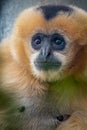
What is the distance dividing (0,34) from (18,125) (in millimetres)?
483

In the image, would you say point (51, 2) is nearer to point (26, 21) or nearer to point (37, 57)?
point (26, 21)

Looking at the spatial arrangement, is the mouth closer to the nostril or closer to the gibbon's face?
the gibbon's face

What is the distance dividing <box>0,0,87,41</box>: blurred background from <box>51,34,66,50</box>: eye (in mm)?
268

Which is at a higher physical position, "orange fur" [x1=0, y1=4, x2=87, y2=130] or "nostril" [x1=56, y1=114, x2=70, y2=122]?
"orange fur" [x1=0, y1=4, x2=87, y2=130]

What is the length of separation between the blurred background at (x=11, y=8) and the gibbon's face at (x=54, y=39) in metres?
0.09

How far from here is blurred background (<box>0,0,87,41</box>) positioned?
2581 millimetres

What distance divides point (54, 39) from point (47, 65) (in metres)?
0.13

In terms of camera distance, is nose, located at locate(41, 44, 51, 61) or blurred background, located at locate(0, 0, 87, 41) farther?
blurred background, located at locate(0, 0, 87, 41)

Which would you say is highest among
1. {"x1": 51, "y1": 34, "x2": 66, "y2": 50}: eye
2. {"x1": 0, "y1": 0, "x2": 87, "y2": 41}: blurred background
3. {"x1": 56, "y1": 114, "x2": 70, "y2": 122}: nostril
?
{"x1": 0, "y1": 0, "x2": 87, "y2": 41}: blurred background

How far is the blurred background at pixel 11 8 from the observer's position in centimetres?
258

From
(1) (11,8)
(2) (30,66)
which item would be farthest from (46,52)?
(1) (11,8)

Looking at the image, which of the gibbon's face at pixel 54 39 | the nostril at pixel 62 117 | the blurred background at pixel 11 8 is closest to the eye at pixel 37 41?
the gibbon's face at pixel 54 39

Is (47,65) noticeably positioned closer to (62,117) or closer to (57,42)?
(57,42)

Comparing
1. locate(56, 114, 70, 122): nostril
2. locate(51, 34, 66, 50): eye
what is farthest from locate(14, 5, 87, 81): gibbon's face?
locate(56, 114, 70, 122): nostril
